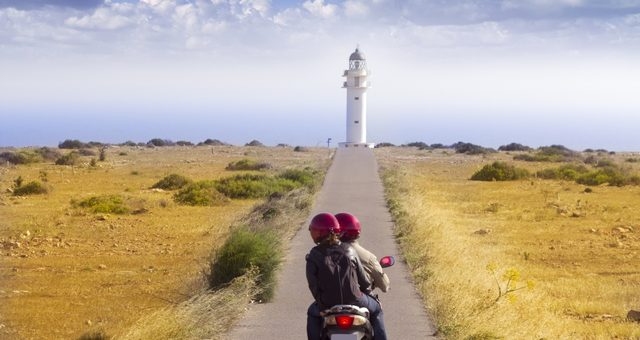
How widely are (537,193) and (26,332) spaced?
94.0 feet

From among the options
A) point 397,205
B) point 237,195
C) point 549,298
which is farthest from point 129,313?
point 237,195

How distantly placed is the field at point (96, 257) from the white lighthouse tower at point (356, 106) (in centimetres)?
2676

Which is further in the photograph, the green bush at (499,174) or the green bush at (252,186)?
the green bush at (499,174)

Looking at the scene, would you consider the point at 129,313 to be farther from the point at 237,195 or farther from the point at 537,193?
the point at 537,193

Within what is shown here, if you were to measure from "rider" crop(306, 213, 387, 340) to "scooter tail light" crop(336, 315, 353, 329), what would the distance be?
0.76 ft

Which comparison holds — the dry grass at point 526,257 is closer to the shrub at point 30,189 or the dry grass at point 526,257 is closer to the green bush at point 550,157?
the shrub at point 30,189

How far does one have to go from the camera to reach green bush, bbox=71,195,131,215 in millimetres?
27328

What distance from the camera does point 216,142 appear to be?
88.2 metres

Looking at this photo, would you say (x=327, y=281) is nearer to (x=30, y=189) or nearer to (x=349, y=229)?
(x=349, y=229)

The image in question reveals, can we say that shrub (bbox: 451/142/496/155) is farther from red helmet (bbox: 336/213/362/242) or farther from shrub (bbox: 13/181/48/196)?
red helmet (bbox: 336/213/362/242)

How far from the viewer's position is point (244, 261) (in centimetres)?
1201

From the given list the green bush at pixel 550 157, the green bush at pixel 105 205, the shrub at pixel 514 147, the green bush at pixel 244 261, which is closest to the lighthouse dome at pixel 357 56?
the green bush at pixel 550 157

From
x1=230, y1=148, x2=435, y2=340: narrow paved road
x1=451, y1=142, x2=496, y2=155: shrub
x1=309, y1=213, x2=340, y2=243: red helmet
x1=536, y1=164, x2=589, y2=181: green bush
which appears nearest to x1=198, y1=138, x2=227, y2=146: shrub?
x1=451, y1=142, x2=496, y2=155: shrub

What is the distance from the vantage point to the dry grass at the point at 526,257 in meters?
11.4
